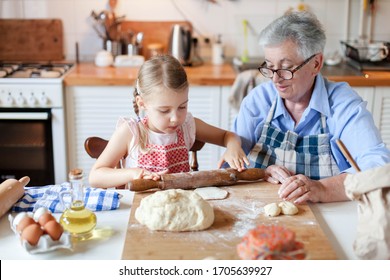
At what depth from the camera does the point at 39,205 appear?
5.16ft

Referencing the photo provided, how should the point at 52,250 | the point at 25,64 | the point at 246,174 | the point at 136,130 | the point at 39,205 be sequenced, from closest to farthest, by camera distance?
the point at 52,250, the point at 39,205, the point at 246,174, the point at 136,130, the point at 25,64

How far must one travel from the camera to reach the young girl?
1.76 m

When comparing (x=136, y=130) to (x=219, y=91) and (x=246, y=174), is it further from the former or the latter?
(x=219, y=91)

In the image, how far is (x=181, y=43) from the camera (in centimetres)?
348

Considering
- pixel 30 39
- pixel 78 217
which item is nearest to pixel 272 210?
pixel 78 217

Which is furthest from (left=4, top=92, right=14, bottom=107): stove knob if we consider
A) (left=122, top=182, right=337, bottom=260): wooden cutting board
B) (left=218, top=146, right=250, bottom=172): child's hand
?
(left=122, top=182, right=337, bottom=260): wooden cutting board

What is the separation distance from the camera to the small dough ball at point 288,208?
59.8 inches

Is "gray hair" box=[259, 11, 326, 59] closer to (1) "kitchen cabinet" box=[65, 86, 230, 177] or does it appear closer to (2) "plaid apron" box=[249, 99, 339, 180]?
(2) "plaid apron" box=[249, 99, 339, 180]

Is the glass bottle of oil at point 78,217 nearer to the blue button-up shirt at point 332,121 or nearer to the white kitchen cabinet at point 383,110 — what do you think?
the blue button-up shirt at point 332,121

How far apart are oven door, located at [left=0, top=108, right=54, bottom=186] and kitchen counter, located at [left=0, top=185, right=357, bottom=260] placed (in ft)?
5.28

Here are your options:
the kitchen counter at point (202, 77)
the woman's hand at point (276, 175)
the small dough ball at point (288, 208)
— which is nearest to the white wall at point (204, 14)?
the kitchen counter at point (202, 77)

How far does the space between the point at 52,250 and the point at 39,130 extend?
1.93m

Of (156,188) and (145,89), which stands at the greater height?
(145,89)
